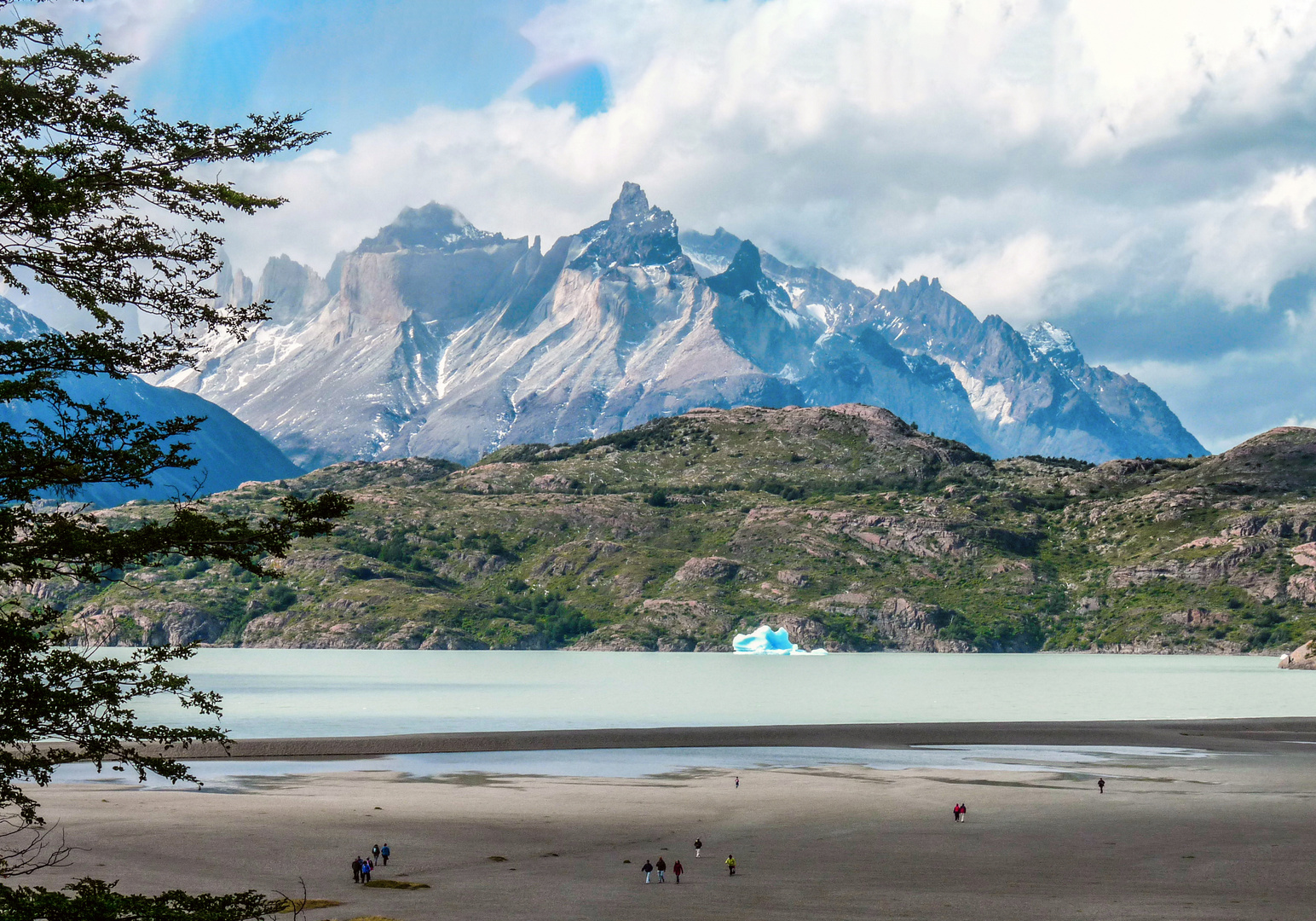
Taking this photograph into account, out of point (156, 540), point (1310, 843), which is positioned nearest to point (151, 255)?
point (156, 540)

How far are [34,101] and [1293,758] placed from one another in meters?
105

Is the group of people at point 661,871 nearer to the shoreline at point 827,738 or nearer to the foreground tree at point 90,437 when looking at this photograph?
the foreground tree at point 90,437

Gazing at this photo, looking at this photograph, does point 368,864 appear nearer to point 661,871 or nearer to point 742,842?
point 661,871

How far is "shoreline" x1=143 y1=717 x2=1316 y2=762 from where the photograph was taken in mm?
107125

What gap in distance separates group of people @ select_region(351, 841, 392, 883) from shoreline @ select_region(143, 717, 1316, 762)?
159 feet

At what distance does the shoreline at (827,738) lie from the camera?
107 meters

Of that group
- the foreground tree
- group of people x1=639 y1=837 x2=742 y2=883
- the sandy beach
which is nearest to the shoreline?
the sandy beach

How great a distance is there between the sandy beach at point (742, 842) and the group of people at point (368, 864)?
93 cm

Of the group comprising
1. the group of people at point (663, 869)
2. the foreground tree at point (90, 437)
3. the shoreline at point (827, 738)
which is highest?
the foreground tree at point (90, 437)

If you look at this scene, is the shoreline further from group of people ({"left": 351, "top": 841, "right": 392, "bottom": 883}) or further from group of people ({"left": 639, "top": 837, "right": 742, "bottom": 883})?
group of people ({"left": 639, "top": 837, "right": 742, "bottom": 883})

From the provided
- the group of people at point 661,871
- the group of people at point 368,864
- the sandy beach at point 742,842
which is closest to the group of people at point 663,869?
the group of people at point 661,871

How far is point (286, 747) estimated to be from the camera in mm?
105500

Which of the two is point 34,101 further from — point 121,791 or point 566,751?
point 566,751

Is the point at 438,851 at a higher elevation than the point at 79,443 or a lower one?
lower
